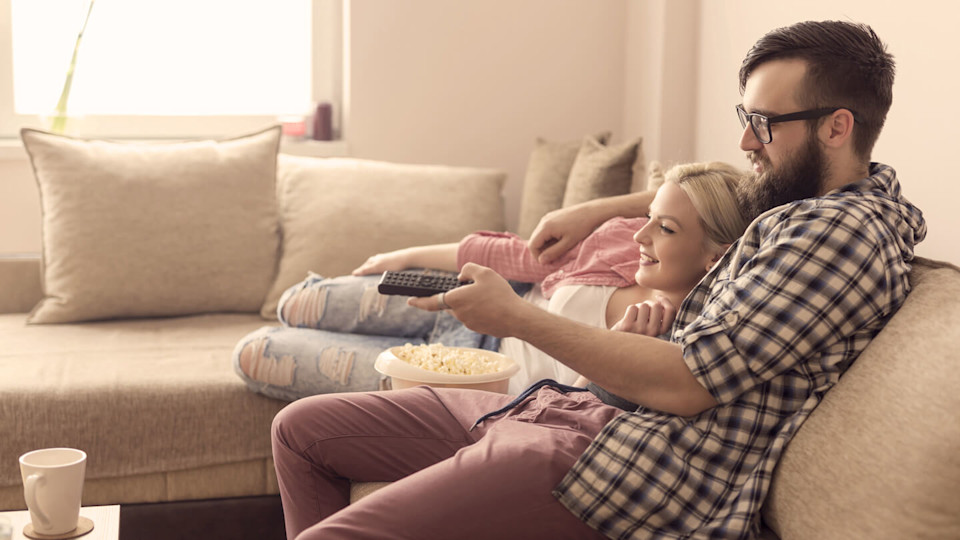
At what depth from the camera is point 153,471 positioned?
2.19m

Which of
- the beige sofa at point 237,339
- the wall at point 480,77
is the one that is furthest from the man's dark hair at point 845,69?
the wall at point 480,77

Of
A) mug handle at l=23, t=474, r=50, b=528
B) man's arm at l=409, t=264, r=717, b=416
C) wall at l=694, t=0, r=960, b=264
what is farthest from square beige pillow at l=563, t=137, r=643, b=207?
mug handle at l=23, t=474, r=50, b=528

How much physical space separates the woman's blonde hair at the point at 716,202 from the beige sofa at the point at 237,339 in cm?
41

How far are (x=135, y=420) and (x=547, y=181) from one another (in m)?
1.43

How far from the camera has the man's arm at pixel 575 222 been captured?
2.18 m

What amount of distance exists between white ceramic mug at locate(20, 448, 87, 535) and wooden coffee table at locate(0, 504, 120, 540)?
3 centimetres

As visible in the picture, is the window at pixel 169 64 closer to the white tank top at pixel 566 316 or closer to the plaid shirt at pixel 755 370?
the white tank top at pixel 566 316

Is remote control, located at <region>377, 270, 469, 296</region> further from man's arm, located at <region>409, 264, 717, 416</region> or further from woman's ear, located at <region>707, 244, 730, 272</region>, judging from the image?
woman's ear, located at <region>707, 244, 730, 272</region>

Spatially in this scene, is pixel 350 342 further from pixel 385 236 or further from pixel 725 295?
pixel 725 295

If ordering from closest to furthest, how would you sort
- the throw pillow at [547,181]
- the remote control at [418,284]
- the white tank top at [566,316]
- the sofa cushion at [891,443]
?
the sofa cushion at [891,443] → the remote control at [418,284] → the white tank top at [566,316] → the throw pillow at [547,181]

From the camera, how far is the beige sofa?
116cm

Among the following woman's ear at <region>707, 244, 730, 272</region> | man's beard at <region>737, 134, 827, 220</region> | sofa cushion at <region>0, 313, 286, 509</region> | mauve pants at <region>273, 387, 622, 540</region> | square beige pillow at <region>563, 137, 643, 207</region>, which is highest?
man's beard at <region>737, 134, 827, 220</region>

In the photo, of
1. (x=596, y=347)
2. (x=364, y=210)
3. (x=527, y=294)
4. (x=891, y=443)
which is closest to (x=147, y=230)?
→ (x=364, y=210)

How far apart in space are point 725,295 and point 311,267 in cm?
172
